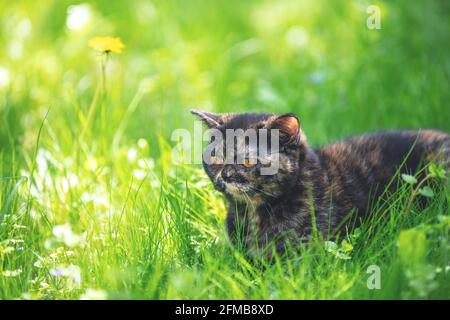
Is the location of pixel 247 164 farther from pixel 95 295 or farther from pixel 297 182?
pixel 95 295

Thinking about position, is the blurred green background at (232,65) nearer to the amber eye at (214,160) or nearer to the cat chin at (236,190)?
the amber eye at (214,160)

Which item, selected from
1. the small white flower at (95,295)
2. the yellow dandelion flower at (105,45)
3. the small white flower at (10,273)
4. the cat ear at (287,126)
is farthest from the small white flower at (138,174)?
the small white flower at (95,295)

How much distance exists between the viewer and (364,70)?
5395 mm

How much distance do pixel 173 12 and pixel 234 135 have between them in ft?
12.9

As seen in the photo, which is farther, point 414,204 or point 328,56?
point 328,56

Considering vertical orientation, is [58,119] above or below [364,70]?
below

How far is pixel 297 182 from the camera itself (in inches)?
132

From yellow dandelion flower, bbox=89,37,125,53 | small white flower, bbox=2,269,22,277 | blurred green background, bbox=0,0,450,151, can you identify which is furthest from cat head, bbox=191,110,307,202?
blurred green background, bbox=0,0,450,151

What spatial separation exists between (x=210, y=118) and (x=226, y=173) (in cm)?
36

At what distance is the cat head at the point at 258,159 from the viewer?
3.21m

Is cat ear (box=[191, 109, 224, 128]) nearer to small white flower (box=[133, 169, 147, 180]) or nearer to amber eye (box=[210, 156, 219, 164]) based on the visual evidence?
amber eye (box=[210, 156, 219, 164])

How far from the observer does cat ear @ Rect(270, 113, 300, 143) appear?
3186 mm
